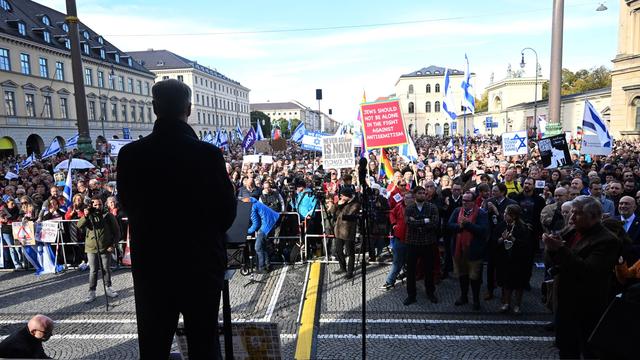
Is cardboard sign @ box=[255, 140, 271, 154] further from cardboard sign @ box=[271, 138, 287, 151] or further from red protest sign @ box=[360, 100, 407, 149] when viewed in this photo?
red protest sign @ box=[360, 100, 407, 149]

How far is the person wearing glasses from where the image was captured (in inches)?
149

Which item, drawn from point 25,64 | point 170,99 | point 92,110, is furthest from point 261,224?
point 92,110

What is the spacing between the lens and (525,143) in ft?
46.9

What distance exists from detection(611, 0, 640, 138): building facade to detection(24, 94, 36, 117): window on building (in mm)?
57984

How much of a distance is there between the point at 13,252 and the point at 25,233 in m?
0.85

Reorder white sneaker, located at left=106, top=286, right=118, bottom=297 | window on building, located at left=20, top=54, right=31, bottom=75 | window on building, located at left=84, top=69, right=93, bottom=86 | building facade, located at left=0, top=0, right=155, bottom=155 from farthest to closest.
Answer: window on building, located at left=84, top=69, right=93, bottom=86 → window on building, located at left=20, top=54, right=31, bottom=75 → building facade, located at left=0, top=0, right=155, bottom=155 → white sneaker, located at left=106, top=286, right=118, bottom=297

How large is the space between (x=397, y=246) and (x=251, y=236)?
3.27 m

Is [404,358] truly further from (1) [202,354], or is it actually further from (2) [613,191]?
(2) [613,191]

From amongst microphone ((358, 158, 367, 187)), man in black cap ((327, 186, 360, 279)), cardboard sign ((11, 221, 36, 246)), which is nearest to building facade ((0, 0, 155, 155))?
cardboard sign ((11, 221, 36, 246))

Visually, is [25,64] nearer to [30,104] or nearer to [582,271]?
[30,104]

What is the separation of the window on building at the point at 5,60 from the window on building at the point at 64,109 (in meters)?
7.55

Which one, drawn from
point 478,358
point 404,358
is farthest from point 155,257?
point 478,358

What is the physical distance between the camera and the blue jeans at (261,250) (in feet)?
28.3

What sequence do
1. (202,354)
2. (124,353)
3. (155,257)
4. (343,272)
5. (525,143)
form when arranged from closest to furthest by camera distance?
1. (155,257)
2. (202,354)
3. (124,353)
4. (343,272)
5. (525,143)
